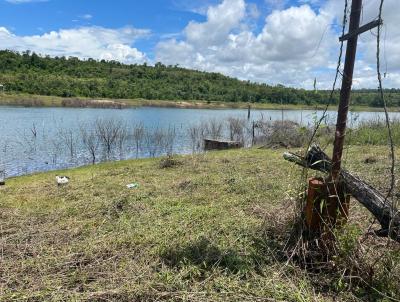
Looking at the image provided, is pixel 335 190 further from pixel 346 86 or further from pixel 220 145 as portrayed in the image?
pixel 220 145

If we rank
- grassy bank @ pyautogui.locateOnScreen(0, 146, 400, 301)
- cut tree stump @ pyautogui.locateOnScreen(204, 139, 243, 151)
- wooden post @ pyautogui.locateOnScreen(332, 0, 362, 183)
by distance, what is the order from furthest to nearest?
cut tree stump @ pyautogui.locateOnScreen(204, 139, 243, 151)
wooden post @ pyautogui.locateOnScreen(332, 0, 362, 183)
grassy bank @ pyautogui.locateOnScreen(0, 146, 400, 301)

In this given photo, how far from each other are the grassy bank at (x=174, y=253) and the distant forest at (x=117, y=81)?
33.9 metres

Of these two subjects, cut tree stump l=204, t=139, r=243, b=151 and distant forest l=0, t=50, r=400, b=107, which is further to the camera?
distant forest l=0, t=50, r=400, b=107

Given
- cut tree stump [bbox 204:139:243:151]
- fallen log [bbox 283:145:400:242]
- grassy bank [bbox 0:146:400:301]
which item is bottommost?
cut tree stump [bbox 204:139:243:151]

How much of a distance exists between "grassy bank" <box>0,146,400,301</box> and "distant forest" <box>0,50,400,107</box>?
111 feet

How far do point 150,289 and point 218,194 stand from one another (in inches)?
124

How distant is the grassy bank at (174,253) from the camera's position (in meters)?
2.77

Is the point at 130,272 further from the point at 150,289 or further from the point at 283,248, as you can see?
the point at 283,248

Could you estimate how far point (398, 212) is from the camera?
9.49 ft

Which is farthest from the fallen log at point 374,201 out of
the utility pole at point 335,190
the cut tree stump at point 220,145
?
the cut tree stump at point 220,145

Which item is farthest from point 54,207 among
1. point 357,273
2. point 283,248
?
point 357,273

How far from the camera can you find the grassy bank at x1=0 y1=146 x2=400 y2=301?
2773 millimetres

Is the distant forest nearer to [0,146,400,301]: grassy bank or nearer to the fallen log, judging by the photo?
[0,146,400,301]: grassy bank

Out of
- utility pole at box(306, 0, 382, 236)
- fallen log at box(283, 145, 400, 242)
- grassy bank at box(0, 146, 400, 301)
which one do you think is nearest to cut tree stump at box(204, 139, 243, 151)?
grassy bank at box(0, 146, 400, 301)
